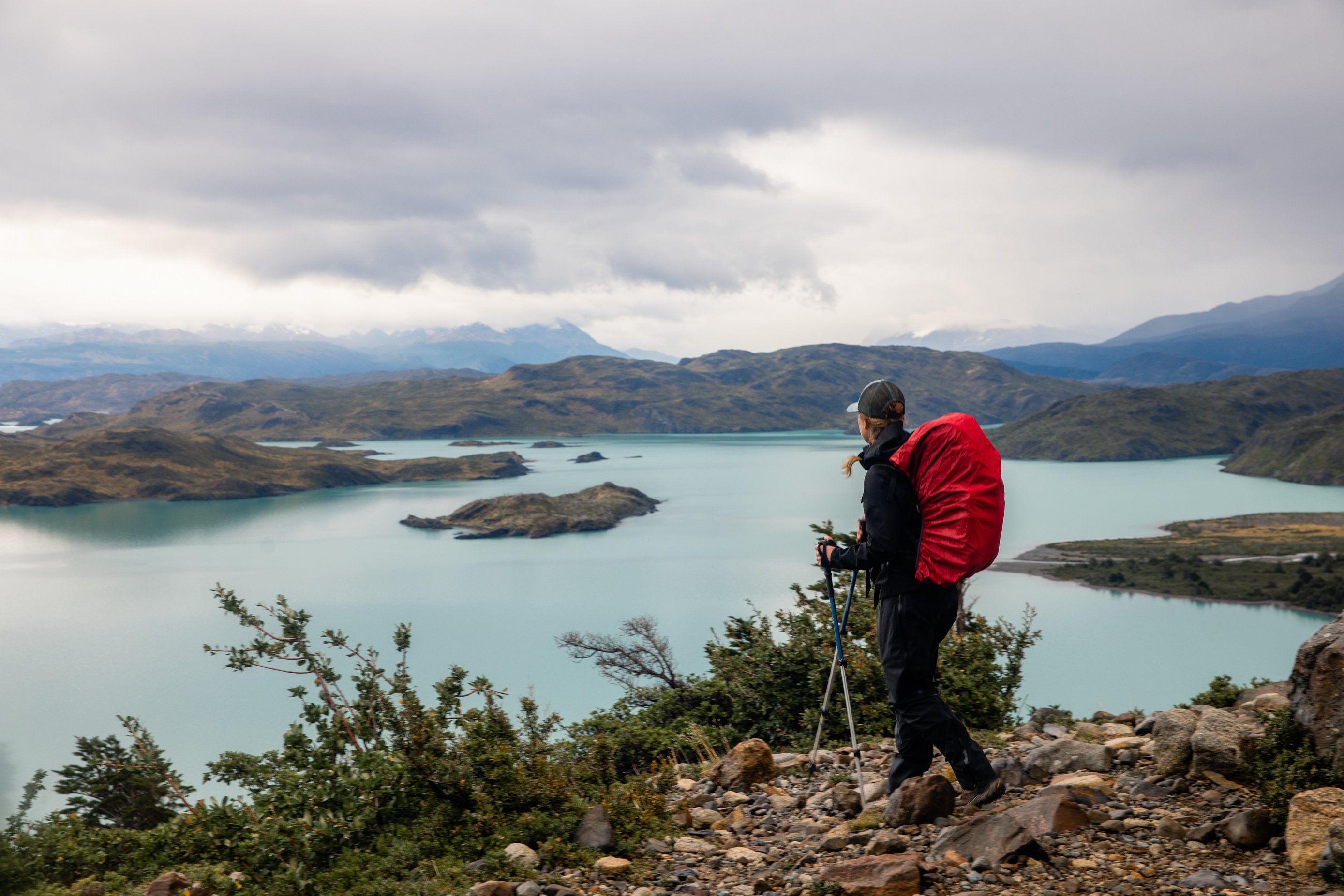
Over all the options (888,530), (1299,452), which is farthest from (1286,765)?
(1299,452)

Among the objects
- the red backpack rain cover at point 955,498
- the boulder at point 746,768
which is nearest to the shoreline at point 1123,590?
the boulder at point 746,768

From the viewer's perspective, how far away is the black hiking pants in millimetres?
5180

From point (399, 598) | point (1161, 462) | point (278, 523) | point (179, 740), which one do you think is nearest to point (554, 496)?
point (278, 523)

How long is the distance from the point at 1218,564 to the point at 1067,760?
85036mm

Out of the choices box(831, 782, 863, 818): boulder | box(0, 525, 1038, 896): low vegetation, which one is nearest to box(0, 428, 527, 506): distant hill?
box(0, 525, 1038, 896): low vegetation

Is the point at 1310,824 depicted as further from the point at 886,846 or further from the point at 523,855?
the point at 523,855

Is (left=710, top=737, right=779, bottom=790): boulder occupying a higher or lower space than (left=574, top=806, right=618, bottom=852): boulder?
lower

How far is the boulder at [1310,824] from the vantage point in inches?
145

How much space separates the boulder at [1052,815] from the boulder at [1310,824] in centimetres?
A: 100

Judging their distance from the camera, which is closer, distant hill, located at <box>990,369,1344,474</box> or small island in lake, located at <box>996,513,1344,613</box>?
small island in lake, located at <box>996,513,1344,613</box>

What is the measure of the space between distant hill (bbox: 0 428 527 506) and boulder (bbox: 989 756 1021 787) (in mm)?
141573

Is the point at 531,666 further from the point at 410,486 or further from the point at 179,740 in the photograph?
the point at 410,486

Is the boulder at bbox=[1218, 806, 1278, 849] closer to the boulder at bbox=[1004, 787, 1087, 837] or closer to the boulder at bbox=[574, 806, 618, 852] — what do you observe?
the boulder at bbox=[1004, 787, 1087, 837]

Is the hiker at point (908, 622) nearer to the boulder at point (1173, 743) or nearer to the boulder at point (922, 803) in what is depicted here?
the boulder at point (922, 803)
